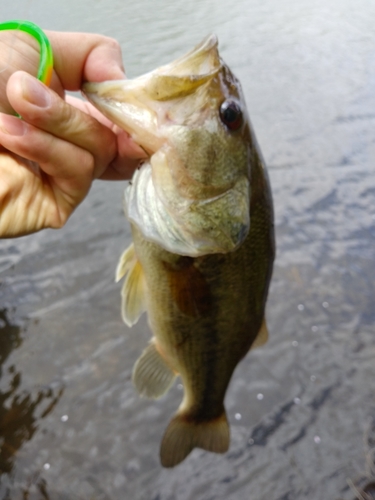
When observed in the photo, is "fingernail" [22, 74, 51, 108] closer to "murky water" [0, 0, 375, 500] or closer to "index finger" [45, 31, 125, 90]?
"index finger" [45, 31, 125, 90]

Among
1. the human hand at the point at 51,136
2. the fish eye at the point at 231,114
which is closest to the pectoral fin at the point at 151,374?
the human hand at the point at 51,136

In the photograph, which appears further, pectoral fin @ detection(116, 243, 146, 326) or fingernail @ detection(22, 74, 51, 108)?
pectoral fin @ detection(116, 243, 146, 326)

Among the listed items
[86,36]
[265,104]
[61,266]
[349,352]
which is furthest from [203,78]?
[265,104]

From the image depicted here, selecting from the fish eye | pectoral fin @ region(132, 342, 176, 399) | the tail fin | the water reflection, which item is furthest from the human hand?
the water reflection

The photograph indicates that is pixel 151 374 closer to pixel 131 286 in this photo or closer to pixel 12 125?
pixel 131 286

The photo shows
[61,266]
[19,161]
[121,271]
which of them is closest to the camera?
[19,161]

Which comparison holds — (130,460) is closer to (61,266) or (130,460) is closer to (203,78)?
(61,266)
